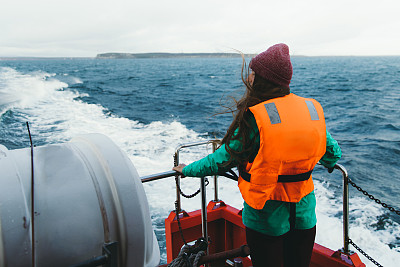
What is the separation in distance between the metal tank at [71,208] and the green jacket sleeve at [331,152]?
1.07m

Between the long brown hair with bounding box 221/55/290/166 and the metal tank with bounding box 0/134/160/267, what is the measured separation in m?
0.49

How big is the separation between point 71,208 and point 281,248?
3.53 feet

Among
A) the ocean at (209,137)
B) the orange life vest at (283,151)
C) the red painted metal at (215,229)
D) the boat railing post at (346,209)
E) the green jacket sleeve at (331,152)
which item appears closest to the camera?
the orange life vest at (283,151)

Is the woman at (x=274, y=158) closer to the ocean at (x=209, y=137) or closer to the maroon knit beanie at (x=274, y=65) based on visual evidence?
the maroon knit beanie at (x=274, y=65)

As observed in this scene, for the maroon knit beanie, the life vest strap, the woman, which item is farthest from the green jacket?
the maroon knit beanie

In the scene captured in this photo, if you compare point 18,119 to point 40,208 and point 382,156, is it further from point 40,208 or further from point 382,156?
point 40,208

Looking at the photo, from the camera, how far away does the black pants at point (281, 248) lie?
5.72 feet

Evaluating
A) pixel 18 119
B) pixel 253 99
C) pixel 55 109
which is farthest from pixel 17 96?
pixel 253 99

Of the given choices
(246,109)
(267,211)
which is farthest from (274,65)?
(267,211)

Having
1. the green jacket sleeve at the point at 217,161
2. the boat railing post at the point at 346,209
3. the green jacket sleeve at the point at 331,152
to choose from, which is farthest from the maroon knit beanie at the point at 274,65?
the boat railing post at the point at 346,209

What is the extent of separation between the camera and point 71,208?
4.11 feet

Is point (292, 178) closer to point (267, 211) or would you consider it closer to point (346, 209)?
point (267, 211)

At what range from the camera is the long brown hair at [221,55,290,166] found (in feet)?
5.30

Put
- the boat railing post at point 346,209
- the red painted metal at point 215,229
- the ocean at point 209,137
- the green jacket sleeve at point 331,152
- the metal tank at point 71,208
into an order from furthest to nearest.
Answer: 1. the ocean at point 209,137
2. the red painted metal at point 215,229
3. the boat railing post at point 346,209
4. the green jacket sleeve at point 331,152
5. the metal tank at point 71,208
